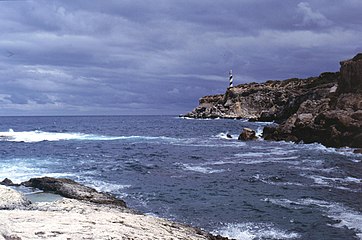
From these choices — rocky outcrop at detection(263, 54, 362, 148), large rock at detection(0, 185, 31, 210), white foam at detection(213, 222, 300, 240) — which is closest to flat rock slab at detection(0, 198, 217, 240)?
large rock at detection(0, 185, 31, 210)

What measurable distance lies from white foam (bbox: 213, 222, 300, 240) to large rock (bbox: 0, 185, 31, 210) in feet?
22.2

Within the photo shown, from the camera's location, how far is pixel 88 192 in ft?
54.5

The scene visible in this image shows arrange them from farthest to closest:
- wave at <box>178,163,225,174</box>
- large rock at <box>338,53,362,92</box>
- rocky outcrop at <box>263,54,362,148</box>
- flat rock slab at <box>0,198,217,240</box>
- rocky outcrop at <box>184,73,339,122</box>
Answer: rocky outcrop at <box>184,73,339,122</box> → large rock at <box>338,53,362,92</box> → rocky outcrop at <box>263,54,362,148</box> → wave at <box>178,163,225,174</box> → flat rock slab at <box>0,198,217,240</box>

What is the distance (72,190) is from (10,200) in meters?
5.15

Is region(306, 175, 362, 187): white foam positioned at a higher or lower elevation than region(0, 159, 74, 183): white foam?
lower

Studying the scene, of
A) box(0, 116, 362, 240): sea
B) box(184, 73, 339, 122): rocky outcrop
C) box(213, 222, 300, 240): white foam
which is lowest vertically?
box(213, 222, 300, 240): white foam

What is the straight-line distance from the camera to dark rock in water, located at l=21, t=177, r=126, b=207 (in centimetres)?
1569

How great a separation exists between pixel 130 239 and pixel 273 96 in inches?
4970

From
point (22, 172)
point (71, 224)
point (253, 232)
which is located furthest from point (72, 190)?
point (22, 172)

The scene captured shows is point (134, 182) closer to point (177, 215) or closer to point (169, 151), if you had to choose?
point (177, 215)

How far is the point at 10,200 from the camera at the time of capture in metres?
11.7

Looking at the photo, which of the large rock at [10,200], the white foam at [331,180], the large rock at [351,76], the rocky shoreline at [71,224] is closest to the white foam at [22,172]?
the large rock at [10,200]

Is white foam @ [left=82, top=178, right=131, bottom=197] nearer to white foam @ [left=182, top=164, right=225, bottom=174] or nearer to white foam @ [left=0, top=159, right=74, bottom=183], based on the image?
white foam @ [left=0, top=159, right=74, bottom=183]

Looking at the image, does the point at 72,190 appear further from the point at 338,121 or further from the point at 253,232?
the point at 338,121
